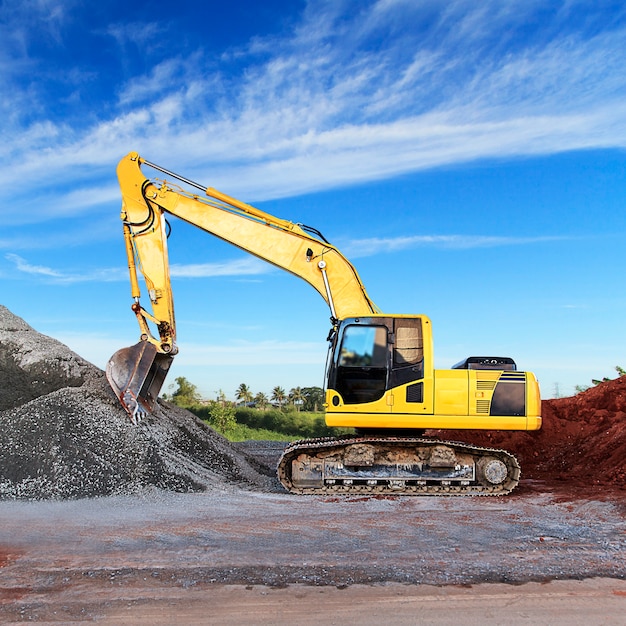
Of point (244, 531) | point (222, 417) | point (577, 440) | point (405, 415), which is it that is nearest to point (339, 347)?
point (405, 415)

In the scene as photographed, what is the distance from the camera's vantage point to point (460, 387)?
982 cm

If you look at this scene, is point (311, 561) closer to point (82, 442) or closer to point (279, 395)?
point (82, 442)

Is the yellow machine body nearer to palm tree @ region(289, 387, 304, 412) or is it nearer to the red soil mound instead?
the red soil mound

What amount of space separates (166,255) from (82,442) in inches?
137

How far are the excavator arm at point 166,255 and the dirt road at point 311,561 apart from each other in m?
2.66

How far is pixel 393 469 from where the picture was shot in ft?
32.4

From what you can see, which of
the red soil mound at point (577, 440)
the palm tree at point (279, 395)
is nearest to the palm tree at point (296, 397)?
the palm tree at point (279, 395)

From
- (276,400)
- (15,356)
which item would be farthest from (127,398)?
(276,400)

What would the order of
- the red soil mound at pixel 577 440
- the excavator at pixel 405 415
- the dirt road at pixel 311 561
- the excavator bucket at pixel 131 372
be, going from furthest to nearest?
the red soil mound at pixel 577 440 → the excavator bucket at pixel 131 372 → the excavator at pixel 405 415 → the dirt road at pixel 311 561

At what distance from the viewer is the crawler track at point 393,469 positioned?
982cm

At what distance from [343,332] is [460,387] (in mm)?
1948

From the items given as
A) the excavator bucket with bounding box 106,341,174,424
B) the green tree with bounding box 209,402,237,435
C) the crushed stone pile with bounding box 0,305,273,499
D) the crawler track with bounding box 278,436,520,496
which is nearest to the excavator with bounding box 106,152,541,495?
the crawler track with bounding box 278,436,520,496

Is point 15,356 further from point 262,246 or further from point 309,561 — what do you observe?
point 309,561

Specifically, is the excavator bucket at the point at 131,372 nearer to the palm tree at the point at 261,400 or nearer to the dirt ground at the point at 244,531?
the dirt ground at the point at 244,531
